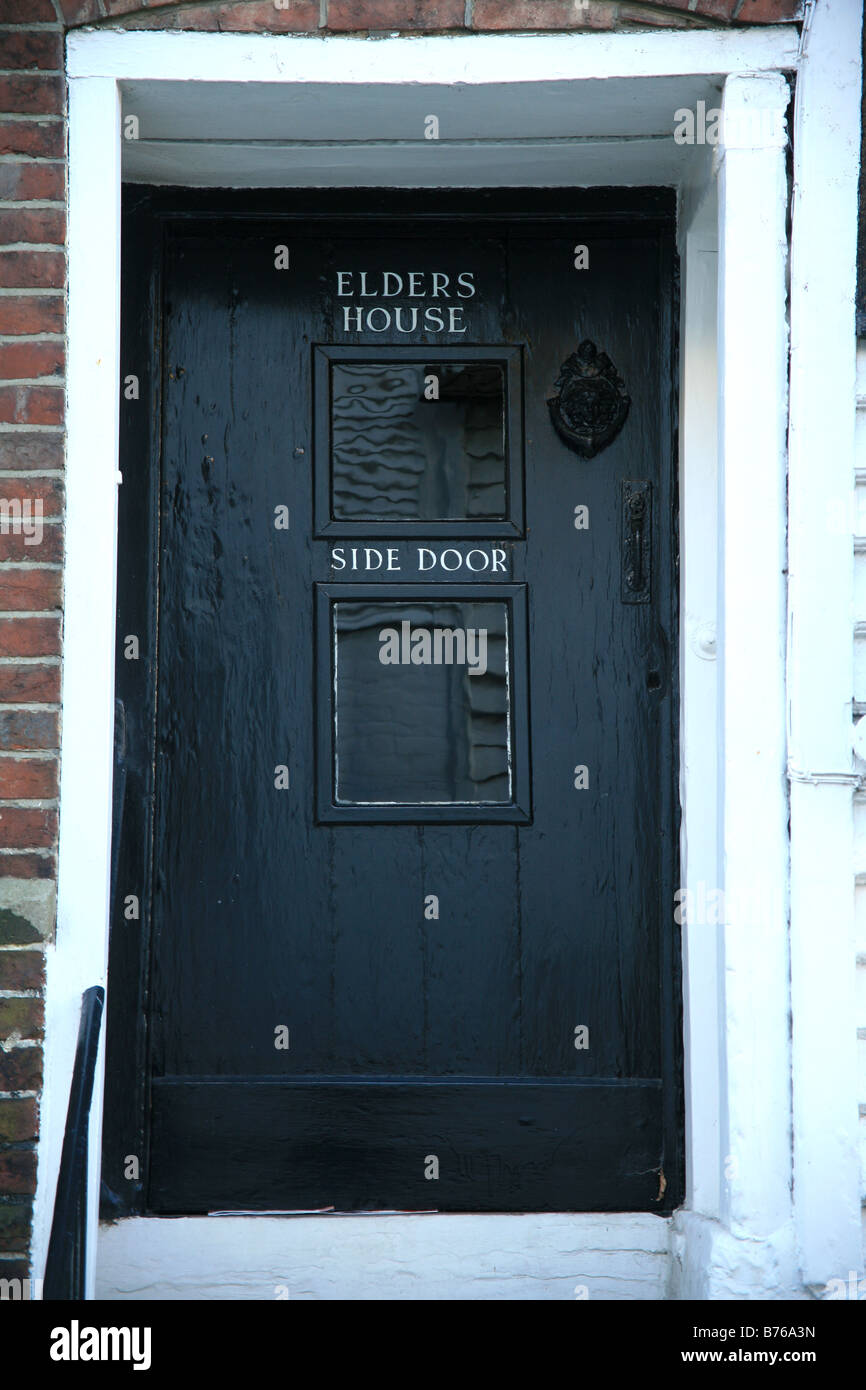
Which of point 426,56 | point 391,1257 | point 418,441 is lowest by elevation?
point 391,1257

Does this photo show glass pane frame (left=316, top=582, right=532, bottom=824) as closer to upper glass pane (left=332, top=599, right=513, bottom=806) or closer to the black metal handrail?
upper glass pane (left=332, top=599, right=513, bottom=806)

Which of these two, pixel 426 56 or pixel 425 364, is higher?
pixel 426 56

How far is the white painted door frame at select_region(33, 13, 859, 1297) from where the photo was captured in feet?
7.80

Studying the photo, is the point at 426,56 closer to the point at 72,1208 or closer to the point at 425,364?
the point at 425,364

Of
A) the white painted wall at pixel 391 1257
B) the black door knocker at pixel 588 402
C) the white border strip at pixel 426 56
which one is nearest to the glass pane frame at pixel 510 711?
the black door knocker at pixel 588 402

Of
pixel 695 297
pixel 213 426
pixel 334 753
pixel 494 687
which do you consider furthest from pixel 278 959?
pixel 695 297

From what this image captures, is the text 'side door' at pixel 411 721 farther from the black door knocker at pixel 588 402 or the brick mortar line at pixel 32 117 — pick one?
the brick mortar line at pixel 32 117

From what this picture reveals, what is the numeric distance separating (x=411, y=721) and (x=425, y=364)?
82 centimetres

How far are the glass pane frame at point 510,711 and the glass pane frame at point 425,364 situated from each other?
127mm

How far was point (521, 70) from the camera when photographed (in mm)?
2439

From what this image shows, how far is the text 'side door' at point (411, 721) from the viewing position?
8.86 ft

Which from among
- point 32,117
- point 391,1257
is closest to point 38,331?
point 32,117

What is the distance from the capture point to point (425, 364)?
2.85 meters

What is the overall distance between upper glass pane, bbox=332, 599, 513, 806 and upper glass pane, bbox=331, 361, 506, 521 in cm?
23
